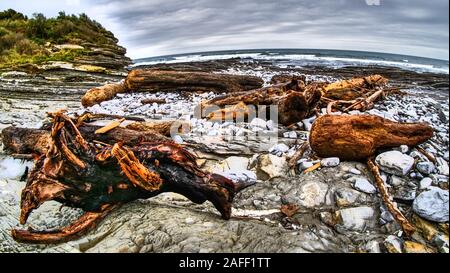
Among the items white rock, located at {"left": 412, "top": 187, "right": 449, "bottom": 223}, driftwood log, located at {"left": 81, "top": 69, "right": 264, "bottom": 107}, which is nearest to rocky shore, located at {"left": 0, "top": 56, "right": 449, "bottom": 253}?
white rock, located at {"left": 412, "top": 187, "right": 449, "bottom": 223}

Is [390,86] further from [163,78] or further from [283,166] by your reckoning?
[163,78]

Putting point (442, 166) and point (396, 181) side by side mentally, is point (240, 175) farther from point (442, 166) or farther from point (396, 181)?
point (442, 166)

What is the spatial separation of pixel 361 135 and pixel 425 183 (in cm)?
35

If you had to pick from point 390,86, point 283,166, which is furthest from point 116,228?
point 390,86

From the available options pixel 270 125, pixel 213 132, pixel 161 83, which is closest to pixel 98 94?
pixel 161 83

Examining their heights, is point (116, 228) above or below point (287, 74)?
below

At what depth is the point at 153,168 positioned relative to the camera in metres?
1.60

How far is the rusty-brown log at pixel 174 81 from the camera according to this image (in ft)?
7.64

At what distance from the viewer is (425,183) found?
1496mm

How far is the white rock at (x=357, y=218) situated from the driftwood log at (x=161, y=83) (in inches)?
53.6

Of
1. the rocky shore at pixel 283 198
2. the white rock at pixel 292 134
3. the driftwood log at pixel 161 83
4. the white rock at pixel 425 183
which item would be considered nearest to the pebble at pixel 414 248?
the rocky shore at pixel 283 198

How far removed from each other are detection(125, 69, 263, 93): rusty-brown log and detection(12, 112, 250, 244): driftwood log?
812 millimetres

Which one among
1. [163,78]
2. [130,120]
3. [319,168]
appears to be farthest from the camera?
[163,78]
